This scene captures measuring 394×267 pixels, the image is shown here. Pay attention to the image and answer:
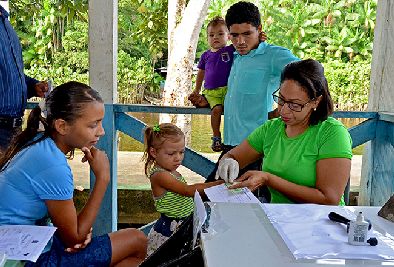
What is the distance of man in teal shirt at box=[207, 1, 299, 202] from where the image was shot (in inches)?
97.6

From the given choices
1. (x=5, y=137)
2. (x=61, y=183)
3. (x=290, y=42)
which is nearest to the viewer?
(x=61, y=183)

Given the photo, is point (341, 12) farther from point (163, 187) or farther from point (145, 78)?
point (163, 187)

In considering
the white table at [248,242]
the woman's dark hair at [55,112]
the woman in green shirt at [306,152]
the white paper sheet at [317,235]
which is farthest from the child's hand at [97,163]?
the white paper sheet at [317,235]

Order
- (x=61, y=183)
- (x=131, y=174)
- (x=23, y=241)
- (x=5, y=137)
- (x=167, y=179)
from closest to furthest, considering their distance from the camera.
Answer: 1. (x=23, y=241)
2. (x=61, y=183)
3. (x=167, y=179)
4. (x=5, y=137)
5. (x=131, y=174)

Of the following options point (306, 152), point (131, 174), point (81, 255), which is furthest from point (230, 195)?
point (131, 174)

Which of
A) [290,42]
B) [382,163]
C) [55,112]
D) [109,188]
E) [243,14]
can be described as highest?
[290,42]

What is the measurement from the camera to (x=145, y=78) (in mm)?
12477

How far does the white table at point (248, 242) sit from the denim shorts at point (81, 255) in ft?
1.64

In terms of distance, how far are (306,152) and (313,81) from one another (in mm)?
272

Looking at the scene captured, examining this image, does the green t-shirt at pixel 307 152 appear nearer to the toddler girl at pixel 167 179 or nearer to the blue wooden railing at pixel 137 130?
the toddler girl at pixel 167 179

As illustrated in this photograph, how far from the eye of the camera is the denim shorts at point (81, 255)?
1.55 metres

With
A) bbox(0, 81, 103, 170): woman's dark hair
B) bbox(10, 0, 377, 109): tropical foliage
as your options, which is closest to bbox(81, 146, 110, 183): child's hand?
bbox(0, 81, 103, 170): woman's dark hair

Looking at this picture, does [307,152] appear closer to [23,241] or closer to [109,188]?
[23,241]

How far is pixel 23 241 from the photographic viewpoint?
51.9 inches
